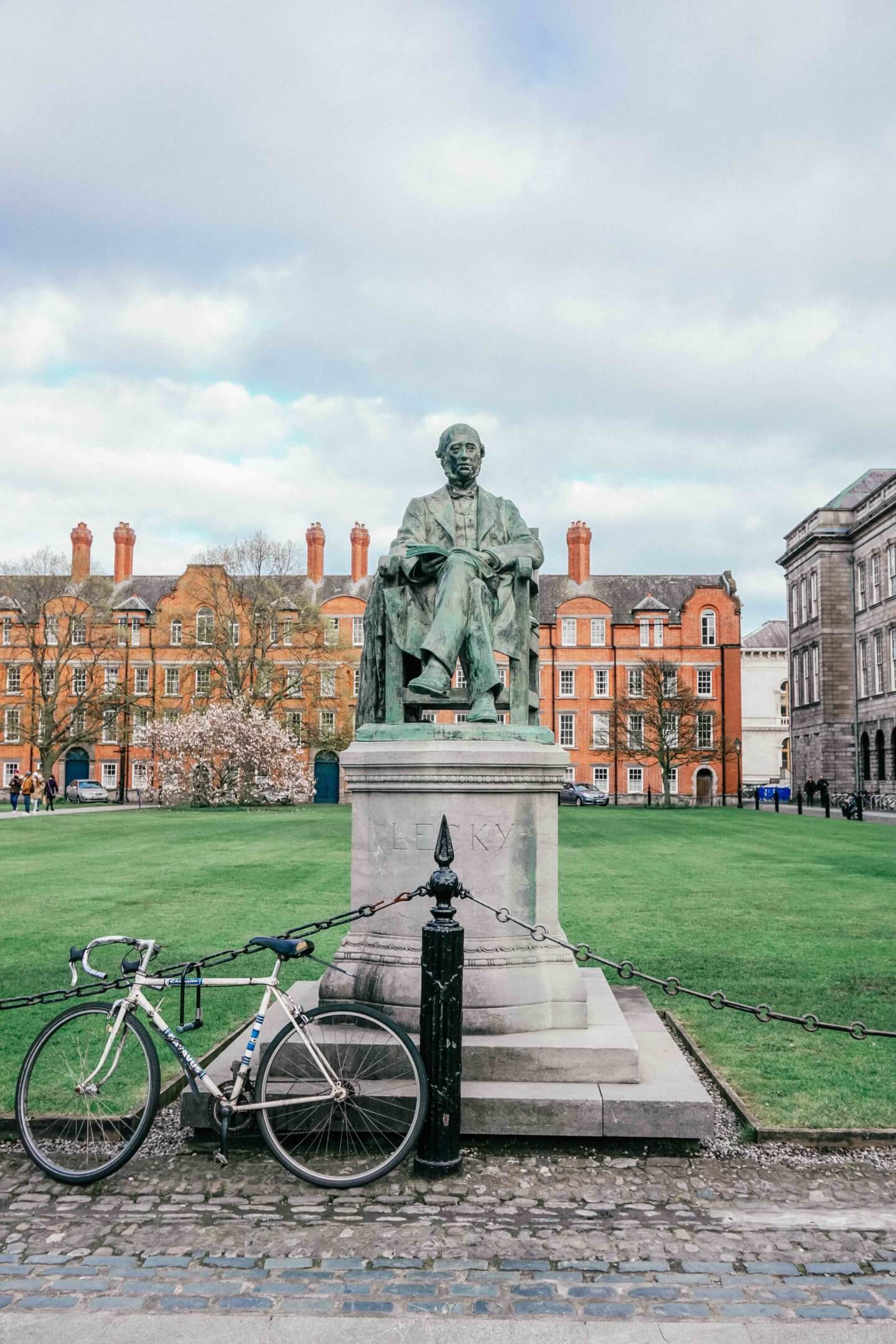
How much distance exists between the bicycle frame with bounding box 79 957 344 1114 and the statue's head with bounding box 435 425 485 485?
336cm

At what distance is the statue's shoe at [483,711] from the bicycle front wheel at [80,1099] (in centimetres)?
246

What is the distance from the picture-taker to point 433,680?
19.6 ft

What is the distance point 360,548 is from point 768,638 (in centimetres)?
4466

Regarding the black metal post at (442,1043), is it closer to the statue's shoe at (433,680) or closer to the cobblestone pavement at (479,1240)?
the cobblestone pavement at (479,1240)

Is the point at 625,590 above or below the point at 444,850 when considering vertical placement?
above

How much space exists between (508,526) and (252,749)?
129ft

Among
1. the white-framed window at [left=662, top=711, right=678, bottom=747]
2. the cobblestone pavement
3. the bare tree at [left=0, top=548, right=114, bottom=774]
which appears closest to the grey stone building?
→ the white-framed window at [left=662, top=711, right=678, bottom=747]

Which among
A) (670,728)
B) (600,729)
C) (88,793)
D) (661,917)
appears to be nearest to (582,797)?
(670,728)

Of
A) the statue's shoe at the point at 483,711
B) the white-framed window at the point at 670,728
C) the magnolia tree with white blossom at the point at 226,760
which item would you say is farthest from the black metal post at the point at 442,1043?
the white-framed window at the point at 670,728

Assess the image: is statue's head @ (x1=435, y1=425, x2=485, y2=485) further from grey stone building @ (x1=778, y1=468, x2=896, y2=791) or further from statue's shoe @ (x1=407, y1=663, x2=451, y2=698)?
grey stone building @ (x1=778, y1=468, x2=896, y2=791)

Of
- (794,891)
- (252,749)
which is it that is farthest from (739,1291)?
(252,749)

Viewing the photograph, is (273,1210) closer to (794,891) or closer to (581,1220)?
(581,1220)

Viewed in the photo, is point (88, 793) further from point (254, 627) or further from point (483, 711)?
point (483, 711)

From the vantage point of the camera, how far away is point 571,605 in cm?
6338
